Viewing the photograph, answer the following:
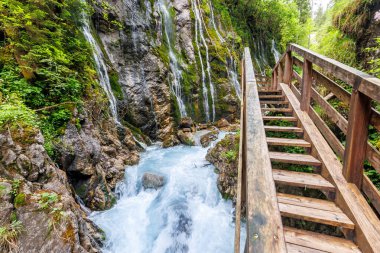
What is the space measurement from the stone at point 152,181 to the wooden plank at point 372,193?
16.8ft

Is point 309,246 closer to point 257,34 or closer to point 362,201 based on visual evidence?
point 362,201

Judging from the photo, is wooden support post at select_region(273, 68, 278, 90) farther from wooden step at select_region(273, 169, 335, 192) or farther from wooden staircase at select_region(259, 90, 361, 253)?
wooden step at select_region(273, 169, 335, 192)

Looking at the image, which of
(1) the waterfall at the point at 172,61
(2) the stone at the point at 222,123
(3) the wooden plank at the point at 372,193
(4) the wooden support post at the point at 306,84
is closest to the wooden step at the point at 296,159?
(3) the wooden plank at the point at 372,193

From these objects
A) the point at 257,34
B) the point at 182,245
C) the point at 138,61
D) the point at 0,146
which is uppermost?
the point at 257,34

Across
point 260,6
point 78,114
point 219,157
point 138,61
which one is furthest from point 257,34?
point 78,114

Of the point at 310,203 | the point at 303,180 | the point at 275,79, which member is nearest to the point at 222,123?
the point at 275,79

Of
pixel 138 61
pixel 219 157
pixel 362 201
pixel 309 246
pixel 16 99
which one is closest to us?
pixel 309 246

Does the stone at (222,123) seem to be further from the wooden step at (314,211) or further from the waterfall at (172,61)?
the wooden step at (314,211)

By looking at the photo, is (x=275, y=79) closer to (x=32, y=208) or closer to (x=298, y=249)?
(x=298, y=249)

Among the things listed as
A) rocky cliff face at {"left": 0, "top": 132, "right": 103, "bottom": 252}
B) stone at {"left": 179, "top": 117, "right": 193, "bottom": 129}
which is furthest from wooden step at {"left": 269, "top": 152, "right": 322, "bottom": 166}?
stone at {"left": 179, "top": 117, "right": 193, "bottom": 129}

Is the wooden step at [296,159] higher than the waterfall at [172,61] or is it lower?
lower

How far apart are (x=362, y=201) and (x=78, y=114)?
5.90 m

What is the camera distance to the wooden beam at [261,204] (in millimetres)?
818

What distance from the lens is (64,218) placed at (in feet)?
10.2
